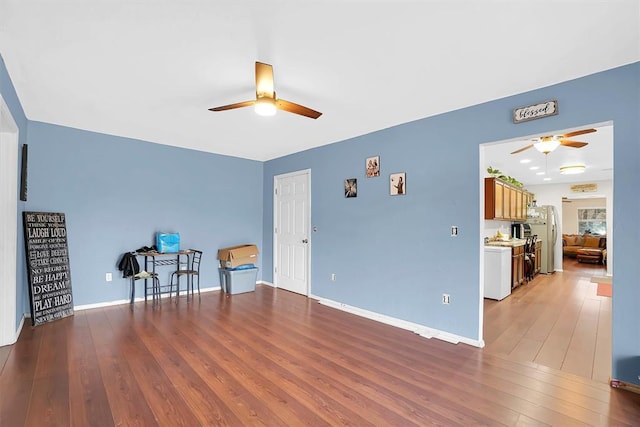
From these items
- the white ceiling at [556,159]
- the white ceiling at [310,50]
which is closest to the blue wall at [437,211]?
the white ceiling at [310,50]

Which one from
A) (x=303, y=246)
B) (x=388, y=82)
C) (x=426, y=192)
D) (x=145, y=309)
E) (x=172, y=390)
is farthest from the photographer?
(x=303, y=246)

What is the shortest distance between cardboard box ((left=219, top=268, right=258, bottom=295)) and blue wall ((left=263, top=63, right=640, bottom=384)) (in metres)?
1.12

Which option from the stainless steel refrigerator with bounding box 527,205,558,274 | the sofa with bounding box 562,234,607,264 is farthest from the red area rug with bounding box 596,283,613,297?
the sofa with bounding box 562,234,607,264

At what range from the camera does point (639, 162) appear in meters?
2.21

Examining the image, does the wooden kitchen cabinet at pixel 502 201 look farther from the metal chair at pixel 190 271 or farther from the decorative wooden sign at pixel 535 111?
the metal chair at pixel 190 271

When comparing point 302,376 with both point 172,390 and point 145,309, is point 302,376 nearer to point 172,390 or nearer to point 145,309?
point 172,390

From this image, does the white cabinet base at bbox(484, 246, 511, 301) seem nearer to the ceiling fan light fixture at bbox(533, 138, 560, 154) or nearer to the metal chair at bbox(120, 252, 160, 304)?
the ceiling fan light fixture at bbox(533, 138, 560, 154)

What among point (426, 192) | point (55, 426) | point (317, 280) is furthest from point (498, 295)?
point (55, 426)

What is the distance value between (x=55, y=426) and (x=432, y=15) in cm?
331

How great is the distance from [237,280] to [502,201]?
5019mm

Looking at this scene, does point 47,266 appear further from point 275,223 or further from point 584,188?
point 584,188

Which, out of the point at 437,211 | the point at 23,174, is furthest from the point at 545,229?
the point at 23,174

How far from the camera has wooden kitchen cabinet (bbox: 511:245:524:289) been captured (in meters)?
5.38

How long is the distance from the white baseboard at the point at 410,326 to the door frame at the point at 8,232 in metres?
3.52
